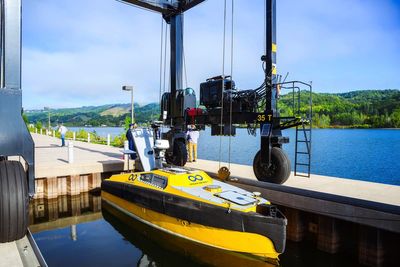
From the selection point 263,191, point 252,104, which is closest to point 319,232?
point 263,191

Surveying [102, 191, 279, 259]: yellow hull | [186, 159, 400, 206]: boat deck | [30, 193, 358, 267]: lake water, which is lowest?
[30, 193, 358, 267]: lake water

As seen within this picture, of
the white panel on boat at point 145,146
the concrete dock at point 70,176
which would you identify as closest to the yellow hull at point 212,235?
the white panel on boat at point 145,146

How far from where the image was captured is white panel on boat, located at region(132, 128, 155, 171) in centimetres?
1141

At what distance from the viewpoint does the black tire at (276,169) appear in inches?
332

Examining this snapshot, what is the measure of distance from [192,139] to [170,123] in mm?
2118

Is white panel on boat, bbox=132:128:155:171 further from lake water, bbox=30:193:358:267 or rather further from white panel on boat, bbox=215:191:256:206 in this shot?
white panel on boat, bbox=215:191:256:206

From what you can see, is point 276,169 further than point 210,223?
Yes

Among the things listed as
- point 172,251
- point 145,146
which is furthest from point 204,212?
point 145,146

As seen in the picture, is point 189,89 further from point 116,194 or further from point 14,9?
point 14,9

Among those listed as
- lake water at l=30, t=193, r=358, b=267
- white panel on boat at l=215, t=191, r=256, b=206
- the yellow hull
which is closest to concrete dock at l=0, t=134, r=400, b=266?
lake water at l=30, t=193, r=358, b=267

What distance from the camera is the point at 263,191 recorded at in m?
7.96

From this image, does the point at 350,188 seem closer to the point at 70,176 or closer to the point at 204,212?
the point at 204,212

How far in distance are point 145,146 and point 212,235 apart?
19.3 ft

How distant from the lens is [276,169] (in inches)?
336
